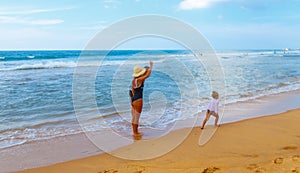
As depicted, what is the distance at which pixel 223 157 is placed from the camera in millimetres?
5383

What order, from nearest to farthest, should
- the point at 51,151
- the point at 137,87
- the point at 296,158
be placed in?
1. the point at 296,158
2. the point at 51,151
3. the point at 137,87

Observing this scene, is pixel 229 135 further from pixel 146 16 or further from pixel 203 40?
pixel 146 16

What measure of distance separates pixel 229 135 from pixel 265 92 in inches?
354

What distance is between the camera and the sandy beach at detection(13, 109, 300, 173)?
15.6 feet

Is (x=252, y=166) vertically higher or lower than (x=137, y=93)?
lower

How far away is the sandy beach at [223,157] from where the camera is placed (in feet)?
15.6

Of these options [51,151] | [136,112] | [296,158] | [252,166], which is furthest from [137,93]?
[296,158]

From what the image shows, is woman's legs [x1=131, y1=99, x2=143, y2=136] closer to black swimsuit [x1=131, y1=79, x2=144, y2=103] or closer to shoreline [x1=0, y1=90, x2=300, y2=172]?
black swimsuit [x1=131, y1=79, x2=144, y2=103]

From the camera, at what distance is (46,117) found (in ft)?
31.3

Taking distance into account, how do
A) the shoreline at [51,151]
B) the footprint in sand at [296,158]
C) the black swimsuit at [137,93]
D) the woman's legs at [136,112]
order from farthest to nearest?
the woman's legs at [136,112]
the black swimsuit at [137,93]
the shoreline at [51,151]
the footprint in sand at [296,158]

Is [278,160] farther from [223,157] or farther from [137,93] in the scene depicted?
[137,93]

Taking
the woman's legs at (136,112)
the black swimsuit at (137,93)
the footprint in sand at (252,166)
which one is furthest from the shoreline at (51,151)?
the footprint in sand at (252,166)

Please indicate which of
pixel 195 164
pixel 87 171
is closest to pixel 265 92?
pixel 195 164

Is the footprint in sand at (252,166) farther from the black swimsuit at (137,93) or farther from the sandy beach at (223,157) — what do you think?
the black swimsuit at (137,93)
